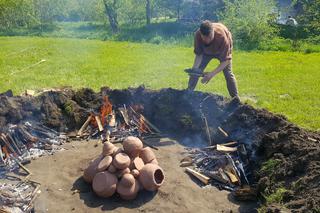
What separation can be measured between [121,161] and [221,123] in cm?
257

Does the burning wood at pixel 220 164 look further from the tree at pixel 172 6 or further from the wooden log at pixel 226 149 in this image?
the tree at pixel 172 6

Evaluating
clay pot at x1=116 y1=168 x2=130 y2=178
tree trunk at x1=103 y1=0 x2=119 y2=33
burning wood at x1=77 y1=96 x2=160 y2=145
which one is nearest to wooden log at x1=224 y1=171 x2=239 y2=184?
clay pot at x1=116 y1=168 x2=130 y2=178

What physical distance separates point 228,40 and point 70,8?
32.8 metres

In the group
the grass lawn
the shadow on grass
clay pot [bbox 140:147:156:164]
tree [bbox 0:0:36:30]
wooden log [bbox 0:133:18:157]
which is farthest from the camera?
tree [bbox 0:0:36:30]

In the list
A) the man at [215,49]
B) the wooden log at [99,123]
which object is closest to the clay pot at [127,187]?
the wooden log at [99,123]

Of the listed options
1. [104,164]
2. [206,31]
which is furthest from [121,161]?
[206,31]

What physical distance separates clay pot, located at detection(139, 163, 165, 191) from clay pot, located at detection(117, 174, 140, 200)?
153 mm

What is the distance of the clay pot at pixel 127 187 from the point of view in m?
5.54

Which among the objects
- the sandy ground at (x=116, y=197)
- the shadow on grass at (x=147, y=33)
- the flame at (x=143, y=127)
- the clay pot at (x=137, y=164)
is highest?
the clay pot at (x=137, y=164)

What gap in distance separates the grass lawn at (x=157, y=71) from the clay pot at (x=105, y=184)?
481 cm

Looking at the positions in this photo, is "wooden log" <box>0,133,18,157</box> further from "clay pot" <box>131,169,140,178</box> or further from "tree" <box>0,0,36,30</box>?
"tree" <box>0,0,36,30</box>

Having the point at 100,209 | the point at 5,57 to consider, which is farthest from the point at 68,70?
the point at 100,209

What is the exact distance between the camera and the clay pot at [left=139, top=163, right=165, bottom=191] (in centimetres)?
564

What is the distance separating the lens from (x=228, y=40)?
8070 mm
